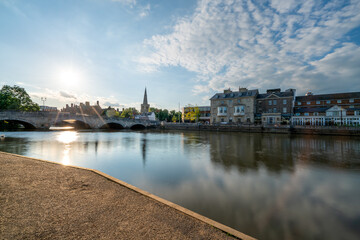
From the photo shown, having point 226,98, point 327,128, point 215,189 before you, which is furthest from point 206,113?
point 215,189

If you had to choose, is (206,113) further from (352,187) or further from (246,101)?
(352,187)

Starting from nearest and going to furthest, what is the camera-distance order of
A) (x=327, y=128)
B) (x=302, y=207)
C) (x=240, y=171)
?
1. (x=302, y=207)
2. (x=240, y=171)
3. (x=327, y=128)

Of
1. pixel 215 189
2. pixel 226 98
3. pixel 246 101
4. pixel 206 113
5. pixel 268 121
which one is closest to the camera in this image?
pixel 215 189

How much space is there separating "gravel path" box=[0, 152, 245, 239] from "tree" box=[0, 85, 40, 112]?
6025 cm

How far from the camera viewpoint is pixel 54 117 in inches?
1545

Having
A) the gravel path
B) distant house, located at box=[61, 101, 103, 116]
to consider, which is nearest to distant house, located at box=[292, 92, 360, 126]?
the gravel path

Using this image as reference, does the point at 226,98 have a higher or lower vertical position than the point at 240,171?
higher

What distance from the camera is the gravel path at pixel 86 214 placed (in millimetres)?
3078

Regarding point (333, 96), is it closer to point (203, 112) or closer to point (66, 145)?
point (203, 112)

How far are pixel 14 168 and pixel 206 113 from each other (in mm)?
70972

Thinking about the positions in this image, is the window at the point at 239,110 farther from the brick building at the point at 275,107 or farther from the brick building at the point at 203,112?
the brick building at the point at 203,112

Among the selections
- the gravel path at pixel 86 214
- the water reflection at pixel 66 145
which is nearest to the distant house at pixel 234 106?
the water reflection at pixel 66 145

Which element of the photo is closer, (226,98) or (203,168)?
(203,168)

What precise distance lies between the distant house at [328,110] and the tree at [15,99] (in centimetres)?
8415
